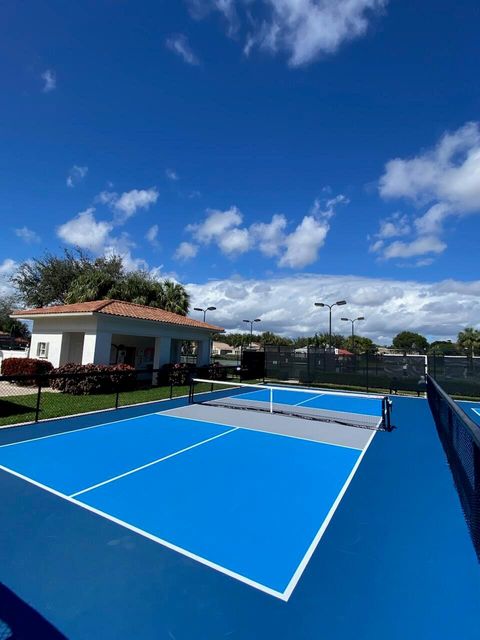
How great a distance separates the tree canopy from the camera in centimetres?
2936

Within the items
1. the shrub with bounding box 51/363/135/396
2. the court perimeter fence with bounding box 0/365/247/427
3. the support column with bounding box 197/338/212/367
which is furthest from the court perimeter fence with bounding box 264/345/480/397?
the shrub with bounding box 51/363/135/396

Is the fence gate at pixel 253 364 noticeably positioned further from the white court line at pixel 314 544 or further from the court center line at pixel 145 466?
the white court line at pixel 314 544

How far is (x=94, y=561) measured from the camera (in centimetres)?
369

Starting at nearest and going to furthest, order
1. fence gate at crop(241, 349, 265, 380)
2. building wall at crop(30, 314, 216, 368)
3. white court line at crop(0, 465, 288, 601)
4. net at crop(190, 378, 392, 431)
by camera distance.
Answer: white court line at crop(0, 465, 288, 601)
net at crop(190, 378, 392, 431)
building wall at crop(30, 314, 216, 368)
fence gate at crop(241, 349, 265, 380)

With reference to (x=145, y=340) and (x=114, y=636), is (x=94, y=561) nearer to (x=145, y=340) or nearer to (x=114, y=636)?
(x=114, y=636)

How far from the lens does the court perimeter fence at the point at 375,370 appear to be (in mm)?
19578

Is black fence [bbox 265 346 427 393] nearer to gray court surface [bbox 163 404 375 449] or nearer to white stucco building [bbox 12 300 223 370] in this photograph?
white stucco building [bbox 12 300 223 370]

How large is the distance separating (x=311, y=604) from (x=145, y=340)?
2305 cm

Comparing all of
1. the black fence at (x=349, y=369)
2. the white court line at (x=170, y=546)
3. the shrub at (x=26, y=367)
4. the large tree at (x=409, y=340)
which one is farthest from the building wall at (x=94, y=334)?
the large tree at (x=409, y=340)

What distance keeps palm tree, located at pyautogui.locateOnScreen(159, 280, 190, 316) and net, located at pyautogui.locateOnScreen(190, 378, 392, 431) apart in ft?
44.9

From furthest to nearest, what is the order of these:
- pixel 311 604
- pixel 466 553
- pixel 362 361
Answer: pixel 362 361, pixel 466 553, pixel 311 604

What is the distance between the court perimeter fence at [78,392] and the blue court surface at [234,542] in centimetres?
281

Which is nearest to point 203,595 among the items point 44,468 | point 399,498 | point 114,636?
point 114,636

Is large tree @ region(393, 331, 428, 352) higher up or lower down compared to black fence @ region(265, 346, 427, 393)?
higher up
